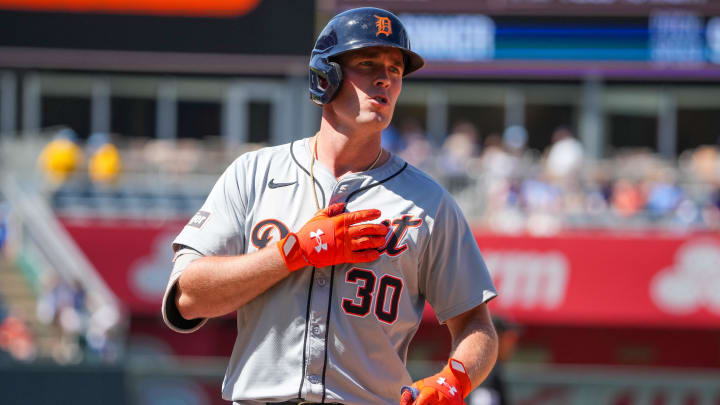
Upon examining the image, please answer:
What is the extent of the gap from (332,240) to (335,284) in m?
0.19

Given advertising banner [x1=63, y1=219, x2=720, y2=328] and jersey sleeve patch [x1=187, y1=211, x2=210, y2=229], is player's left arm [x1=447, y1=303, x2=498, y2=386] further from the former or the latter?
advertising banner [x1=63, y1=219, x2=720, y2=328]

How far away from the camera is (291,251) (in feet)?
8.11

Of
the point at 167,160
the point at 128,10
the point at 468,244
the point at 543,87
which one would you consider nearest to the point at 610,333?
the point at 543,87

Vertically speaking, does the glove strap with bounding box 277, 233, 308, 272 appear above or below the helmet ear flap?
below

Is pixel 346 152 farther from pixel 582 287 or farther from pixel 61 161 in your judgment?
pixel 61 161

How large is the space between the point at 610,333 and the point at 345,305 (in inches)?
479

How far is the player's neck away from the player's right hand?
0.94ft

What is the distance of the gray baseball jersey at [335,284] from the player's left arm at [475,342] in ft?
0.21

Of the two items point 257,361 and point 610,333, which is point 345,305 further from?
point 610,333

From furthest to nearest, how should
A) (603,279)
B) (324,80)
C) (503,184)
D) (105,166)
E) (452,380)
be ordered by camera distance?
(105,166) < (603,279) < (503,184) < (324,80) < (452,380)

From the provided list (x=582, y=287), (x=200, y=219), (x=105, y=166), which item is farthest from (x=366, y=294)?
(x=105, y=166)

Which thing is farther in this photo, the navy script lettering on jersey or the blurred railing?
the blurred railing

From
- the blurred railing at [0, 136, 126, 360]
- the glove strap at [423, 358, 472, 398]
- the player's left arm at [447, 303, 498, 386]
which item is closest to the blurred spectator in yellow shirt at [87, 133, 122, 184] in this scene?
the blurred railing at [0, 136, 126, 360]

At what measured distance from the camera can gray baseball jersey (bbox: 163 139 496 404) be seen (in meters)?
2.61
